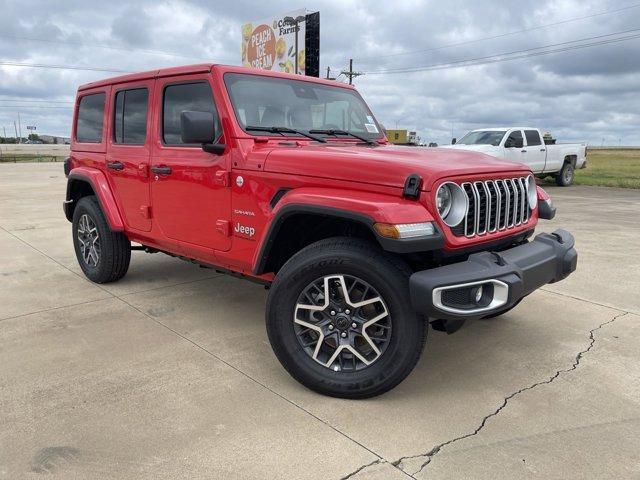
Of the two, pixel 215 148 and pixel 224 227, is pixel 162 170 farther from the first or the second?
pixel 224 227

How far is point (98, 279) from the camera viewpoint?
16.6 feet

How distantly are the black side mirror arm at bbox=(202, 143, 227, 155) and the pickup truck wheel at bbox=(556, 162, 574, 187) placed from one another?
53.6ft

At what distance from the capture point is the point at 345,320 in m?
2.85

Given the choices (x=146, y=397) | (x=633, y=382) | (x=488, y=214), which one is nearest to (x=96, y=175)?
(x=146, y=397)

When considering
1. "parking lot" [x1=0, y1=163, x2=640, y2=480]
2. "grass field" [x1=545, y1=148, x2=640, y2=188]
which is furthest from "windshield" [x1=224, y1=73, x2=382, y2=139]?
"grass field" [x1=545, y1=148, x2=640, y2=188]

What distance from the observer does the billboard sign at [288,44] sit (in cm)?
2059

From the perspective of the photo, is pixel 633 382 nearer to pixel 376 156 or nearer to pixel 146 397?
pixel 376 156

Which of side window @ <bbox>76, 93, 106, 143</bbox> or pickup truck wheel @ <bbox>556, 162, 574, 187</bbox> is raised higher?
→ side window @ <bbox>76, 93, 106, 143</bbox>

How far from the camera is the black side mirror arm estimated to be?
3.44 metres

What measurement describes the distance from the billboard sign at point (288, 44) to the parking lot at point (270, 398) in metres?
17.0

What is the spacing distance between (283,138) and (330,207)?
1011 millimetres

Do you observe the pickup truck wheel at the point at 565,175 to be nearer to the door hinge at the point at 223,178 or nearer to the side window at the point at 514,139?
the side window at the point at 514,139

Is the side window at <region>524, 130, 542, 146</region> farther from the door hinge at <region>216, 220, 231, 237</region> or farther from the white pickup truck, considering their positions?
the door hinge at <region>216, 220, 231, 237</region>

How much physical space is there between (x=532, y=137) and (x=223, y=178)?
14.2 metres
